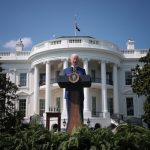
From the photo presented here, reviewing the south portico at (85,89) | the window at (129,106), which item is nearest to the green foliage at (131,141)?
the south portico at (85,89)

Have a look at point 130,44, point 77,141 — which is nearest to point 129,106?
point 130,44

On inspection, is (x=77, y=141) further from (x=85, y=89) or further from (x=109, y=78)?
Answer: (x=109, y=78)

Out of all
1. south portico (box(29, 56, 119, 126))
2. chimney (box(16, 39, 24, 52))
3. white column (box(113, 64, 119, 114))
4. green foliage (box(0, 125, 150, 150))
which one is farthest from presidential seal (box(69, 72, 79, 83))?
chimney (box(16, 39, 24, 52))

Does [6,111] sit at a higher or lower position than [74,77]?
lower

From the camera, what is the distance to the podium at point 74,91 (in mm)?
12312

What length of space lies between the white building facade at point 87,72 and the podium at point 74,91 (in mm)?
25867

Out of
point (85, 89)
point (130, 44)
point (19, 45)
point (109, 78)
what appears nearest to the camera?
point (85, 89)

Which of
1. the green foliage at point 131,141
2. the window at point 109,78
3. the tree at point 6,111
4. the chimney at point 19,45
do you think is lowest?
the green foliage at point 131,141

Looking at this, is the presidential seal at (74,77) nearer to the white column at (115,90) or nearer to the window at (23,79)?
the white column at (115,90)

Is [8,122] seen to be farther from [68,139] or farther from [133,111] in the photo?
[133,111]

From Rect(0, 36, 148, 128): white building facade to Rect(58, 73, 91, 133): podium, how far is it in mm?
25867

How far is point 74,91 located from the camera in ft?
41.3

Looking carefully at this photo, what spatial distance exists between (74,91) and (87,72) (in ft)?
94.3

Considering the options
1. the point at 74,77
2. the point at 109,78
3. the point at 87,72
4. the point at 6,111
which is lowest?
the point at 6,111
